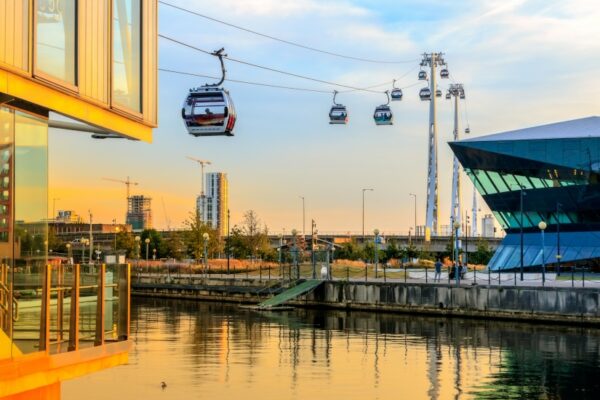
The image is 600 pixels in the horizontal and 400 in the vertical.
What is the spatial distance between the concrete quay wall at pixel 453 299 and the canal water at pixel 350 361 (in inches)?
57.4

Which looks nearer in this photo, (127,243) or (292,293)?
(292,293)

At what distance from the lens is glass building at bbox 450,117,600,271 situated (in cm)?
7219

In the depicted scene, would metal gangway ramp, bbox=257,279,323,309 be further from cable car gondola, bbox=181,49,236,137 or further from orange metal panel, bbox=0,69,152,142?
orange metal panel, bbox=0,69,152,142

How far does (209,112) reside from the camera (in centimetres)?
3378

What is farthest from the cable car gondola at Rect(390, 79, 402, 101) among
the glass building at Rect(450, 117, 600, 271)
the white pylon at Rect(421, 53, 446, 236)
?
the white pylon at Rect(421, 53, 446, 236)

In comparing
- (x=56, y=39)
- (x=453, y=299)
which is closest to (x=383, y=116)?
(x=453, y=299)

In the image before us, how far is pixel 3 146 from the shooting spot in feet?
34.3

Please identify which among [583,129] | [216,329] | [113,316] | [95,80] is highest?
[583,129]

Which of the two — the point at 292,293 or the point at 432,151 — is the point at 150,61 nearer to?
the point at 292,293

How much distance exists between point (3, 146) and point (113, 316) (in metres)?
3.09

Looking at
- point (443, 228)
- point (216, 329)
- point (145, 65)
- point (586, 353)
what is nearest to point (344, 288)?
point (216, 329)

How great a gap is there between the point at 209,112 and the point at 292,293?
30526 millimetres

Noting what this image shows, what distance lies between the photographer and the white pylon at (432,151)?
115375 mm

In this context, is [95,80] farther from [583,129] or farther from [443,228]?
[443,228]
